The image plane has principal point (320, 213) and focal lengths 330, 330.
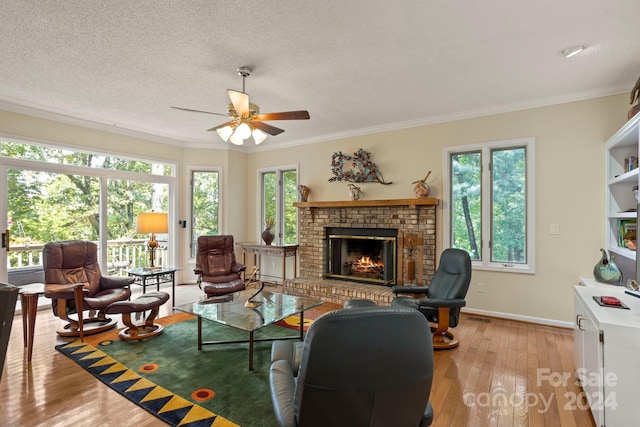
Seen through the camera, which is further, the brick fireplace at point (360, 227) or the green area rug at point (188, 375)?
the brick fireplace at point (360, 227)

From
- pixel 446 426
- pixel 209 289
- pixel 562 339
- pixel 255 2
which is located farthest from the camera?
pixel 209 289

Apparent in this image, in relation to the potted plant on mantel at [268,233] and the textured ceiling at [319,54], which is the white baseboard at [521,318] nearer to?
the textured ceiling at [319,54]

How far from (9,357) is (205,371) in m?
1.84

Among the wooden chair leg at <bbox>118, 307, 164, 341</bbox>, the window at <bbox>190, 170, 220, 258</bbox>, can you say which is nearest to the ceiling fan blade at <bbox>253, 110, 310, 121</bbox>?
the wooden chair leg at <bbox>118, 307, 164, 341</bbox>

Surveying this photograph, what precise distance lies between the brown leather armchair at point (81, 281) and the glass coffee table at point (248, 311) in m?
1.12

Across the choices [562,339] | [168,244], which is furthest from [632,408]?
[168,244]

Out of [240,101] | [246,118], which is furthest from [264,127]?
[240,101]

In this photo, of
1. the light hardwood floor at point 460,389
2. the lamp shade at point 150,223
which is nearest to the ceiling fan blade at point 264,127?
the lamp shade at point 150,223

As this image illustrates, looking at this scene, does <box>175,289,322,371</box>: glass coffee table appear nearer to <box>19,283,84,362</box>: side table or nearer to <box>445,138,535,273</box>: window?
<box>19,283,84,362</box>: side table

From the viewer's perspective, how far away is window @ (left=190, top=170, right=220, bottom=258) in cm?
635

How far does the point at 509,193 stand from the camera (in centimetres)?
424

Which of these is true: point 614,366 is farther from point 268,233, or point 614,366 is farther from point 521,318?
point 268,233

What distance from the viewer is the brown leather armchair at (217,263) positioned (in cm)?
462

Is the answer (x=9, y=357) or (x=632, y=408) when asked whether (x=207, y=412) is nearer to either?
(x=9, y=357)
